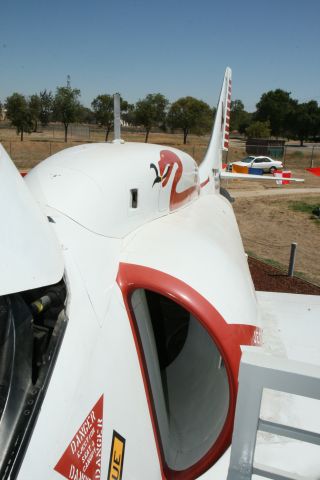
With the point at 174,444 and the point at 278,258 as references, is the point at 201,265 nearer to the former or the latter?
the point at 174,444

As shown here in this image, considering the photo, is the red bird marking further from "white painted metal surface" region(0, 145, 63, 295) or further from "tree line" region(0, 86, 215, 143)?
"tree line" region(0, 86, 215, 143)

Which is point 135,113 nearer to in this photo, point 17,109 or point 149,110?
point 149,110

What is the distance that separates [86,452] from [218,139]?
831 cm

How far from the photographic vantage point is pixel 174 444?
301cm

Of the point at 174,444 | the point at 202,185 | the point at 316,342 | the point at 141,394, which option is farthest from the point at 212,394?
the point at 202,185

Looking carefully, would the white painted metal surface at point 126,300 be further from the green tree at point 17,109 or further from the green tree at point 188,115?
the green tree at point 188,115

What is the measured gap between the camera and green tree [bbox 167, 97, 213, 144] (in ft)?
175

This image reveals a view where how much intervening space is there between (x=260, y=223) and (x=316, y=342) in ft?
35.6

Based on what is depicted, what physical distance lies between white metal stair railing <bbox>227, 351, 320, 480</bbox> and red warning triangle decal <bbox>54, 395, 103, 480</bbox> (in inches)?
27.1

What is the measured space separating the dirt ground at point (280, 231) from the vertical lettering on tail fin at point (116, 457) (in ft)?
24.6

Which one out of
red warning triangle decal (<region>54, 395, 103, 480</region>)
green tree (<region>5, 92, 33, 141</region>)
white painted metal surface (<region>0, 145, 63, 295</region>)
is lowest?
red warning triangle decal (<region>54, 395, 103, 480</region>)

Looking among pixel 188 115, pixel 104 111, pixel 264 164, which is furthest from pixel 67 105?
pixel 264 164

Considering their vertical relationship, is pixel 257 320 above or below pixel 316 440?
below

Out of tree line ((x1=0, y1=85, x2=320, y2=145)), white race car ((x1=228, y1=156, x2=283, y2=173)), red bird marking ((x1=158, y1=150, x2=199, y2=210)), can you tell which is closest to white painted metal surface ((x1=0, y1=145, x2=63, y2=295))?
red bird marking ((x1=158, y1=150, x2=199, y2=210))
